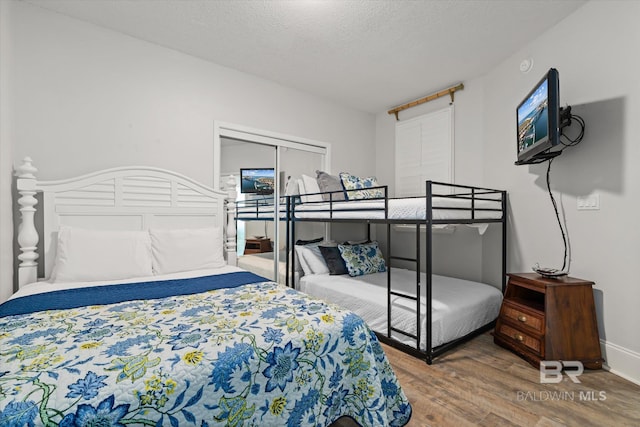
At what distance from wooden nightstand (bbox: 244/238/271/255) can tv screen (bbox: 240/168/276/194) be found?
55 cm

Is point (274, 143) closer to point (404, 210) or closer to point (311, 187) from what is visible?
point (311, 187)

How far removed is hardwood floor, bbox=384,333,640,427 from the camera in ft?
4.79

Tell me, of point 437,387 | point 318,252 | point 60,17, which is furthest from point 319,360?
point 60,17

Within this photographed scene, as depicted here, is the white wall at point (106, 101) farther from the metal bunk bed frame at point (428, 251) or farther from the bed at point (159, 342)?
the metal bunk bed frame at point (428, 251)

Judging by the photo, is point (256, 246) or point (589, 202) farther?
point (256, 246)

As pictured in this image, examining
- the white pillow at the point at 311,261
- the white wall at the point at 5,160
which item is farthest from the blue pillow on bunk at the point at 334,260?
the white wall at the point at 5,160

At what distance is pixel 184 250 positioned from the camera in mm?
2264

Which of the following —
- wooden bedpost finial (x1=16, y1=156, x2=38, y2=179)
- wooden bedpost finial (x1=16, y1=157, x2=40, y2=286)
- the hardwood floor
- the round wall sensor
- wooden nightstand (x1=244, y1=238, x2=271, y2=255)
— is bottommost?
the hardwood floor

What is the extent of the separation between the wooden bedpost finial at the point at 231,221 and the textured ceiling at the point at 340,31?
4.04 ft

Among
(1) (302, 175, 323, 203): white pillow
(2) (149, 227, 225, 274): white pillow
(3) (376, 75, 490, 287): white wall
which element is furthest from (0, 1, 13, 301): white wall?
(3) (376, 75, 490, 287): white wall

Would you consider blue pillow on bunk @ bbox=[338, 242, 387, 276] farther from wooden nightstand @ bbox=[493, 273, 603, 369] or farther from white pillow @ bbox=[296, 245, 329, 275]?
wooden nightstand @ bbox=[493, 273, 603, 369]

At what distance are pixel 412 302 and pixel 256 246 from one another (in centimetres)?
178

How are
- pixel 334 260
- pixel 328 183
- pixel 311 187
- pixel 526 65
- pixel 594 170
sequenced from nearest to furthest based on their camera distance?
1. pixel 594 170
2. pixel 526 65
3. pixel 334 260
4. pixel 328 183
5. pixel 311 187

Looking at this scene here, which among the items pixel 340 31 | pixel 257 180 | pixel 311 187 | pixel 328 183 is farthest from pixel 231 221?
pixel 340 31
